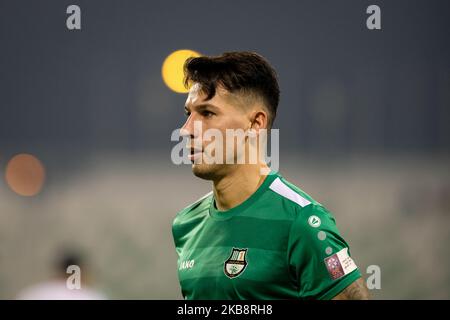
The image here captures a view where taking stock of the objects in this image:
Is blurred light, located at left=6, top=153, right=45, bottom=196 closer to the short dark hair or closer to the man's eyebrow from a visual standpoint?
the short dark hair

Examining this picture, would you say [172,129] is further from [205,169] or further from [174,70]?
[205,169]

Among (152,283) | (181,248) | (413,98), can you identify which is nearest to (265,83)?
(181,248)

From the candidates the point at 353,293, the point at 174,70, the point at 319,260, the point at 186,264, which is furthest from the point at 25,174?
the point at 353,293

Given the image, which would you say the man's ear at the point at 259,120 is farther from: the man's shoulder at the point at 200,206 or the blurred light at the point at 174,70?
the blurred light at the point at 174,70

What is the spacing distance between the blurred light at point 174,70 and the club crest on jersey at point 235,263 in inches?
189

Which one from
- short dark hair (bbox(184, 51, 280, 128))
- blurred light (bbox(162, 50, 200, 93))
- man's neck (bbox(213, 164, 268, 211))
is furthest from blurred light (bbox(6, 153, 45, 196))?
man's neck (bbox(213, 164, 268, 211))

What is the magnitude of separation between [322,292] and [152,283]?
4857 millimetres

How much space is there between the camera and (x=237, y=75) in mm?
3121

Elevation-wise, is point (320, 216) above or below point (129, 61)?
below

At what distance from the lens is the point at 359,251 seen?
747cm

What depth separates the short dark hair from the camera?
3111mm
